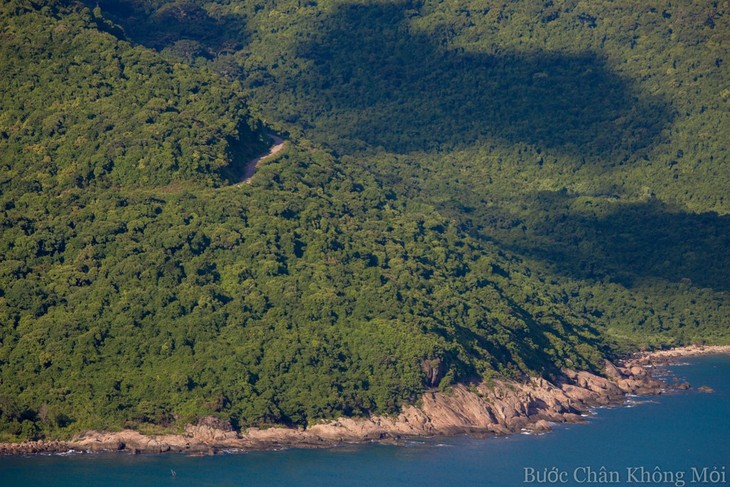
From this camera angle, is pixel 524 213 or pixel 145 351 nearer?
pixel 145 351

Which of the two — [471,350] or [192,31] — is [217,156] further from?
[192,31]

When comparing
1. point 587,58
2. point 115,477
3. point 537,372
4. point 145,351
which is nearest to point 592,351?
point 537,372

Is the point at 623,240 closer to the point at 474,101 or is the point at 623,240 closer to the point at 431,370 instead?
the point at 474,101

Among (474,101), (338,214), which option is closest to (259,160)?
(338,214)

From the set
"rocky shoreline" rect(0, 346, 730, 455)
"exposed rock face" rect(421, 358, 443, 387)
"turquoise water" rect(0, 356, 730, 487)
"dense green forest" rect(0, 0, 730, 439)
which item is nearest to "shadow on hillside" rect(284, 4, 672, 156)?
"dense green forest" rect(0, 0, 730, 439)

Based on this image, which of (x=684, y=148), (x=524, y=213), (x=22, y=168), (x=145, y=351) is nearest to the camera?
(x=145, y=351)
